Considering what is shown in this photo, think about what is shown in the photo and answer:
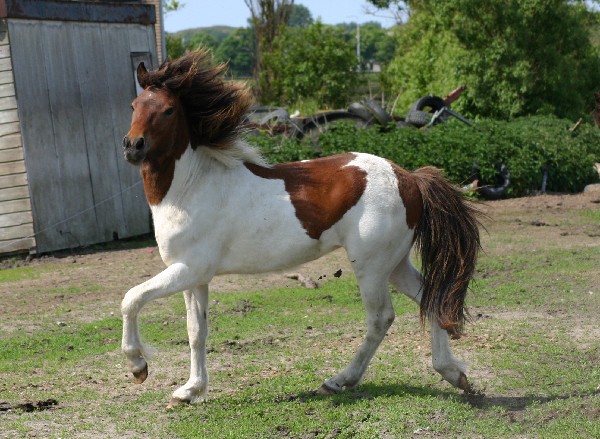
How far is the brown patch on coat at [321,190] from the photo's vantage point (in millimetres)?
6016

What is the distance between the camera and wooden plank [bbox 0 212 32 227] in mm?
12984

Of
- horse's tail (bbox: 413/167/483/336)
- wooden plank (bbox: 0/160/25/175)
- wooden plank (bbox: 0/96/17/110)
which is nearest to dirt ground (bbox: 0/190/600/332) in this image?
wooden plank (bbox: 0/160/25/175)

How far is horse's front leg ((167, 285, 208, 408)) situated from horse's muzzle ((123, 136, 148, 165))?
3.41 ft

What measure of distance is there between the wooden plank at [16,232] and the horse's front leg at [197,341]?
749 cm

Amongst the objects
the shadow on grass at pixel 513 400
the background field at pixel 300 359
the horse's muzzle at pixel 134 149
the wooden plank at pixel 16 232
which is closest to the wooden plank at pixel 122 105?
the wooden plank at pixel 16 232

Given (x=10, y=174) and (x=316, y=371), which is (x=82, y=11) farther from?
(x=316, y=371)

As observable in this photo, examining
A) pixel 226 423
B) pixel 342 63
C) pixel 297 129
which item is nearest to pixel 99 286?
pixel 226 423

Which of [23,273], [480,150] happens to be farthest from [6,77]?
[480,150]

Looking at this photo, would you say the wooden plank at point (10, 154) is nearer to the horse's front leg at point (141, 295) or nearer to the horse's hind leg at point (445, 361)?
the horse's front leg at point (141, 295)

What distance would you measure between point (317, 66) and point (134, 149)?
25.6 metres

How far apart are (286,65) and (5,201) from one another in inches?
775

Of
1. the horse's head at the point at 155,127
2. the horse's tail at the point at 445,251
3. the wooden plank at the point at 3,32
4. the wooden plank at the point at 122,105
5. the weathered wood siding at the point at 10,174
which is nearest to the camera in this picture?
the horse's head at the point at 155,127

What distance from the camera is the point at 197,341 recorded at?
620cm

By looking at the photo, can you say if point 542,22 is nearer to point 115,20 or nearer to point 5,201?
point 115,20
